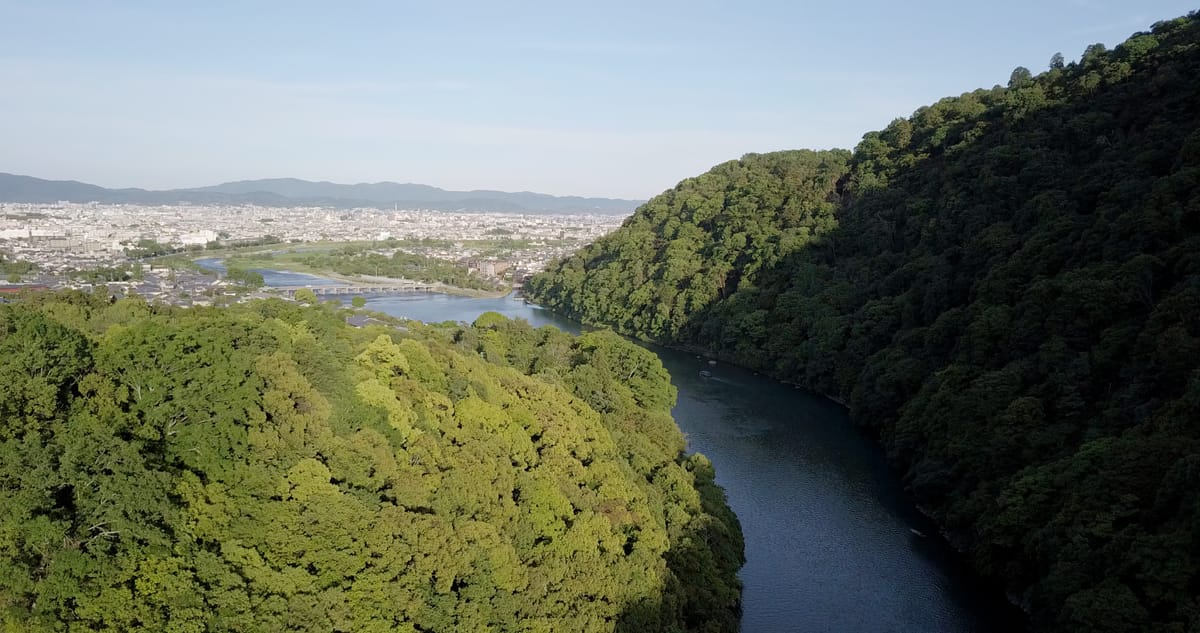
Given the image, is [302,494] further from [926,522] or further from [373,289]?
[373,289]

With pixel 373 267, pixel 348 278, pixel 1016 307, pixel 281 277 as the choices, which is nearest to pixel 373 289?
pixel 348 278

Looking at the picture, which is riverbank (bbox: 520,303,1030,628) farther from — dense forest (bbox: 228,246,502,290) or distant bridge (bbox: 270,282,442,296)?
dense forest (bbox: 228,246,502,290)

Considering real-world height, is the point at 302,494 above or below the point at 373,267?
above

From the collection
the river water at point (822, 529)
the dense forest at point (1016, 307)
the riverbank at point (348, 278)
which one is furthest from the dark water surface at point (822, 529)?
the riverbank at point (348, 278)

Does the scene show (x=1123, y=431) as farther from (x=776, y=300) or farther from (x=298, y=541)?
(x=776, y=300)

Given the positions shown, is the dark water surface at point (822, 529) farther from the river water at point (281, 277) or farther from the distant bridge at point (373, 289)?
the river water at point (281, 277)

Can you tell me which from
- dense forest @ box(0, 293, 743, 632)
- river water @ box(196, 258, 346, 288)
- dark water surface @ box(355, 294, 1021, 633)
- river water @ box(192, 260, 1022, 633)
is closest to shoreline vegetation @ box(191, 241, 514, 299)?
river water @ box(196, 258, 346, 288)

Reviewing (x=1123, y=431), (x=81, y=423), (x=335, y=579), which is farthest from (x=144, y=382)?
(x=1123, y=431)
